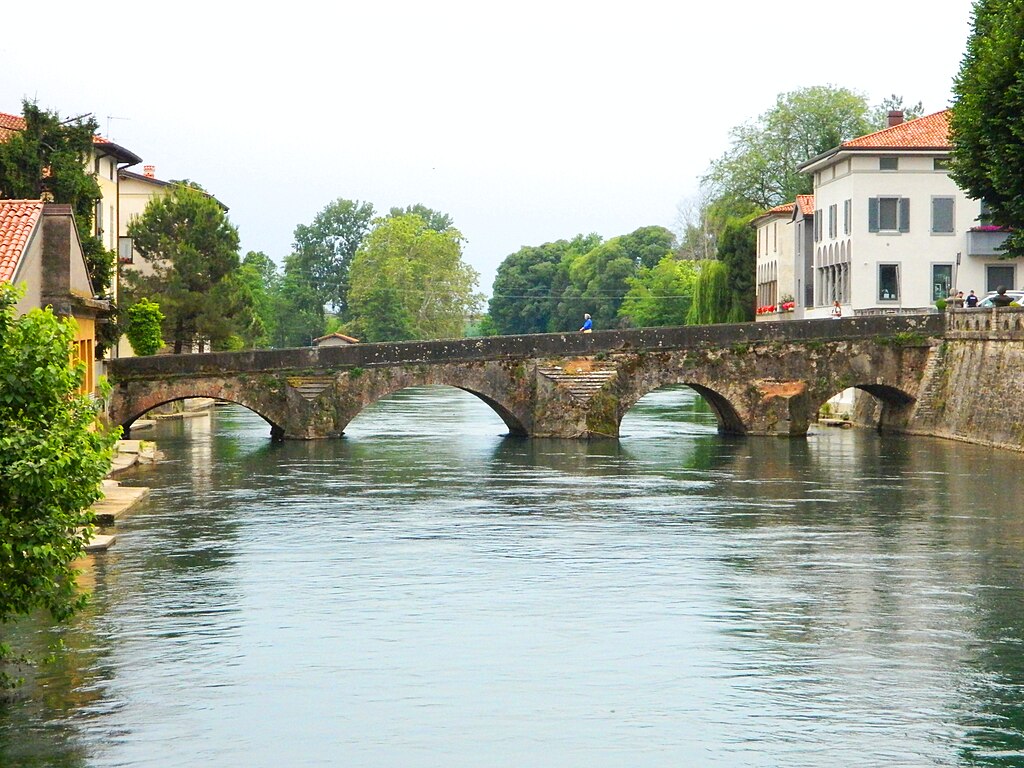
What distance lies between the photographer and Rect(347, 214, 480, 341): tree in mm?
121750

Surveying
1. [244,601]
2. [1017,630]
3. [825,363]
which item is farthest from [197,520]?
[825,363]

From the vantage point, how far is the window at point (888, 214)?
56.8m

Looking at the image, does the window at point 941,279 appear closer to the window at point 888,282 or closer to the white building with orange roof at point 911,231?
the white building with orange roof at point 911,231

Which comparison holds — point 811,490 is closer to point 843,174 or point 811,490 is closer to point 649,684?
point 649,684

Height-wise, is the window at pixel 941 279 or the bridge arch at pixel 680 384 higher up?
the window at pixel 941 279

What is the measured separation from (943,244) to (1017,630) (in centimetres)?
3896

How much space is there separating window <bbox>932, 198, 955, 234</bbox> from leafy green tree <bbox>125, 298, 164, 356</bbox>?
88.6ft

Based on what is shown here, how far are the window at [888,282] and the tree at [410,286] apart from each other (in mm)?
→ 66120

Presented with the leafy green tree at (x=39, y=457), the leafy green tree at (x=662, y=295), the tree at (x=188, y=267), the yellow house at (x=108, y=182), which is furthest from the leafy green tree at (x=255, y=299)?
the leafy green tree at (x=39, y=457)

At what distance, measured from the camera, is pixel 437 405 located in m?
73.8

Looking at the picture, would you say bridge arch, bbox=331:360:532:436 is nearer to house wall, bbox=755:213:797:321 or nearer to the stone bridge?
the stone bridge

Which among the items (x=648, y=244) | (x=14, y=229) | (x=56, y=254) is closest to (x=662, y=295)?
(x=648, y=244)

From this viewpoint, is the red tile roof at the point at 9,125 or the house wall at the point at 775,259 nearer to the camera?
the red tile roof at the point at 9,125

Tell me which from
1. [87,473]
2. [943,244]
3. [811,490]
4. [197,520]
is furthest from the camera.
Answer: [943,244]
